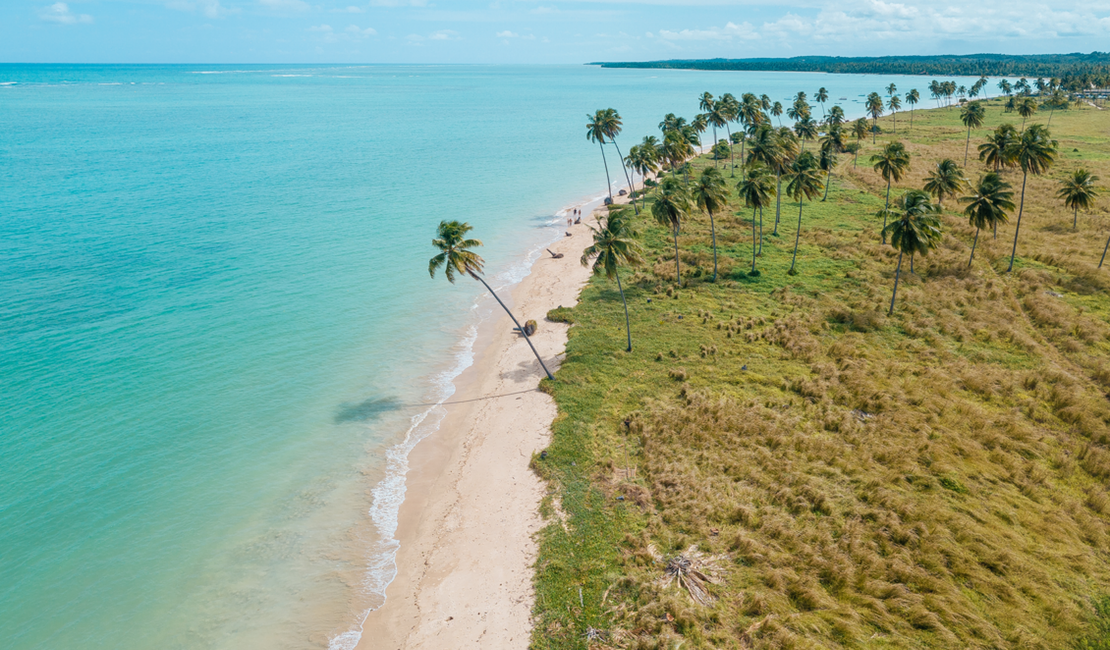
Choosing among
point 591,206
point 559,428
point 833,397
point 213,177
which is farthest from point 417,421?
point 213,177

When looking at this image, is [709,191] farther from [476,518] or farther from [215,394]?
[215,394]

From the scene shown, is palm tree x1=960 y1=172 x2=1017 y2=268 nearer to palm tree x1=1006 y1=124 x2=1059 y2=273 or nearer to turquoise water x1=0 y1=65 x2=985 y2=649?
palm tree x1=1006 y1=124 x2=1059 y2=273

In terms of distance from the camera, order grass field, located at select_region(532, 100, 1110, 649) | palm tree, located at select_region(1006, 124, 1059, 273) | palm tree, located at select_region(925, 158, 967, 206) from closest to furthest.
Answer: grass field, located at select_region(532, 100, 1110, 649) → palm tree, located at select_region(1006, 124, 1059, 273) → palm tree, located at select_region(925, 158, 967, 206)

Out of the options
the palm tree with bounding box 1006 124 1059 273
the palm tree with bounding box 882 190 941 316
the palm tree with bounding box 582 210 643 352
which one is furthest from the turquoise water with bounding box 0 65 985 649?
the palm tree with bounding box 1006 124 1059 273

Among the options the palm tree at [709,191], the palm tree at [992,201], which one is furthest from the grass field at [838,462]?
the palm tree at [709,191]

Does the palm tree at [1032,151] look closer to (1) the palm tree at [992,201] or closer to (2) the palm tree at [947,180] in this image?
(2) the palm tree at [947,180]
